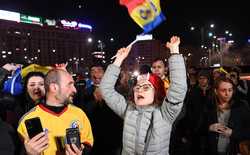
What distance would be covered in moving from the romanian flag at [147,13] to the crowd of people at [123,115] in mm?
442

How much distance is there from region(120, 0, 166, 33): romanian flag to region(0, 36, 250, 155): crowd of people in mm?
442

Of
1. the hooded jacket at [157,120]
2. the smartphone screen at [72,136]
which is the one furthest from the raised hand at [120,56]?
the smartphone screen at [72,136]

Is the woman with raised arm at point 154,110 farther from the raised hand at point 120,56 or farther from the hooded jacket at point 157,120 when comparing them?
the raised hand at point 120,56

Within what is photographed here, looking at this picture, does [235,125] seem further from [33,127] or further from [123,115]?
[33,127]

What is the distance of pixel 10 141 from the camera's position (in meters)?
3.24

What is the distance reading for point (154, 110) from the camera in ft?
13.3

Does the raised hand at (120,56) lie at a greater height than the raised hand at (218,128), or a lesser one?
greater

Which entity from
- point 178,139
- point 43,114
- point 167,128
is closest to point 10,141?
point 43,114

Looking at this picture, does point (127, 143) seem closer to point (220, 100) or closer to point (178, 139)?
point (220, 100)

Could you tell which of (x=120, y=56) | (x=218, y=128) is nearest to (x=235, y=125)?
(x=218, y=128)

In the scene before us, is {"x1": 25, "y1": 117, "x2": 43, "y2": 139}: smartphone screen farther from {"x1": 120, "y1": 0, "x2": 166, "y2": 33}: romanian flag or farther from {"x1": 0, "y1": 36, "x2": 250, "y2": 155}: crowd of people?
{"x1": 120, "y1": 0, "x2": 166, "y2": 33}: romanian flag

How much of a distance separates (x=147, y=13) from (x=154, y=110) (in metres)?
1.43

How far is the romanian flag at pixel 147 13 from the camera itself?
4.61m

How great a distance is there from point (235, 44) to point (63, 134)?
3219cm
